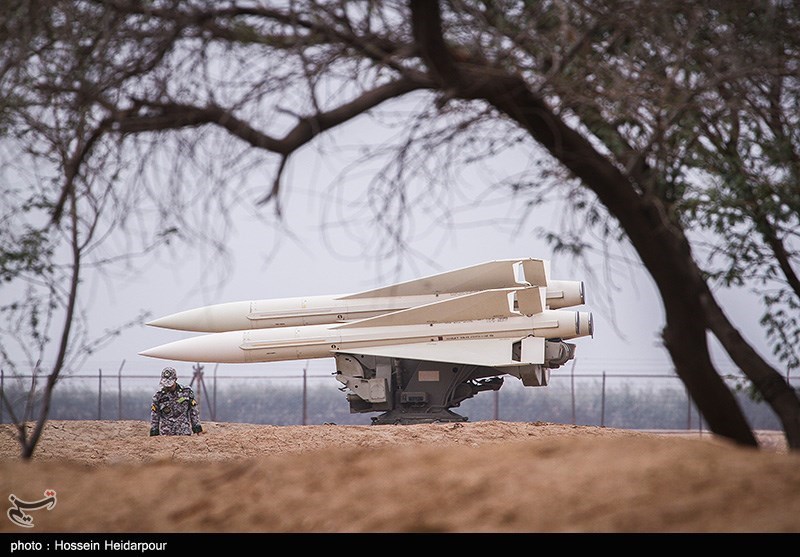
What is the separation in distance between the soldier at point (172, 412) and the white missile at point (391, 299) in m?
1.44

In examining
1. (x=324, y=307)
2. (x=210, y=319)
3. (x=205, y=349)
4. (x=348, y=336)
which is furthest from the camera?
(x=210, y=319)

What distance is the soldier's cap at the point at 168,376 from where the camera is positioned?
14344 mm

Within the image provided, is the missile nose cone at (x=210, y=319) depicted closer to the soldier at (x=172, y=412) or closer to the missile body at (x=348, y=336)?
the missile body at (x=348, y=336)

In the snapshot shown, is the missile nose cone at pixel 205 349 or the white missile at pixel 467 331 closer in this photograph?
the white missile at pixel 467 331

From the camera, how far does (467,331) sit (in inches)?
545

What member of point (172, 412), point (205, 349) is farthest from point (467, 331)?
point (172, 412)

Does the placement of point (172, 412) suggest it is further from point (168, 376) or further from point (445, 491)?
point (445, 491)

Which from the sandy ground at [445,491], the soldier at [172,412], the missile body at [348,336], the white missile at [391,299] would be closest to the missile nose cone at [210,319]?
the white missile at [391,299]

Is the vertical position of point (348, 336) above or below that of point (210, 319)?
below

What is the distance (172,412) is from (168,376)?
1.99ft

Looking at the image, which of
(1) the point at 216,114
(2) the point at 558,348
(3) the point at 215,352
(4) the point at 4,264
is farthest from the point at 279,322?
(1) the point at 216,114

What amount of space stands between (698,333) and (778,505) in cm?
170

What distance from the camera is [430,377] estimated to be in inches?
573
